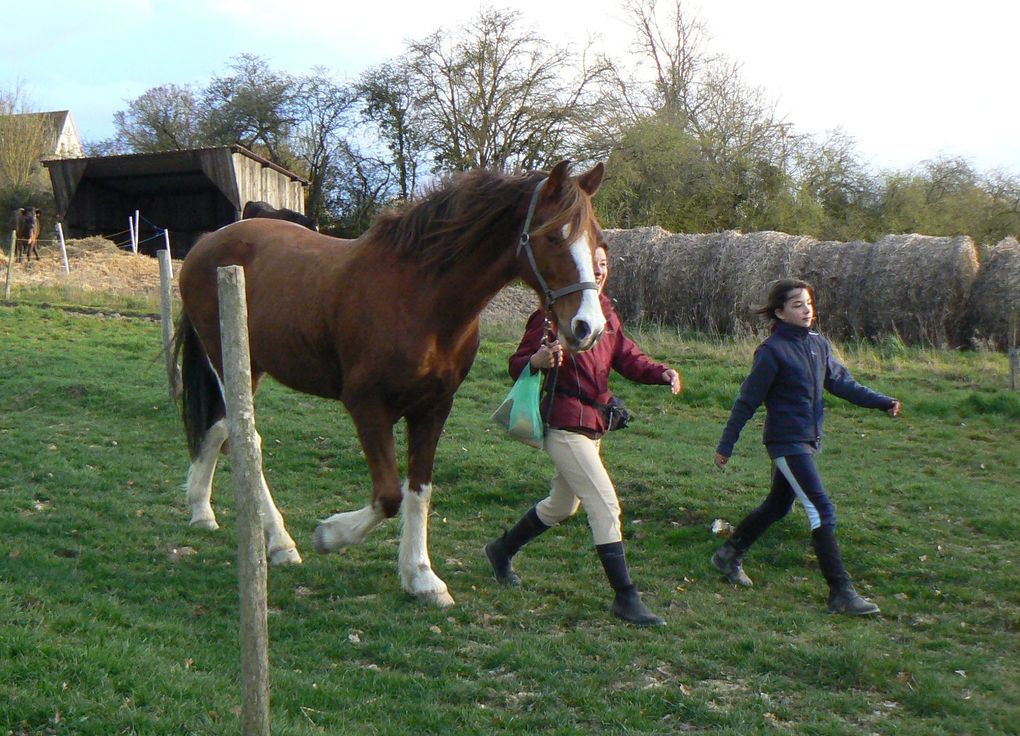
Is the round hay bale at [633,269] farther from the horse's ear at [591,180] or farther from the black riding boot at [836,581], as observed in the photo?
the horse's ear at [591,180]

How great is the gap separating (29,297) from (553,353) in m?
17.8

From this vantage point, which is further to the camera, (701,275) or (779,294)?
(701,275)

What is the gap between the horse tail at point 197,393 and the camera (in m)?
6.44

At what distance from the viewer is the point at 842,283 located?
55.3ft

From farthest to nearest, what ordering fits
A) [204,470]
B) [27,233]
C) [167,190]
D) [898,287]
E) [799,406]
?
[167,190] < [27,233] < [898,287] < [204,470] < [799,406]

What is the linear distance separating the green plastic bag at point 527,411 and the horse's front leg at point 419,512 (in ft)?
1.72

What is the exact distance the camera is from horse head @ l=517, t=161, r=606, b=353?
4066mm

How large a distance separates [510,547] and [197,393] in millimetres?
2634

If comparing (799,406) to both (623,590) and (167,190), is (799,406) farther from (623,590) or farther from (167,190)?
(167,190)

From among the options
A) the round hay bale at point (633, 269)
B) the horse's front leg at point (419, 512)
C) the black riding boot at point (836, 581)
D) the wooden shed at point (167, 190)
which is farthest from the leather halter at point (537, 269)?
the wooden shed at point (167, 190)

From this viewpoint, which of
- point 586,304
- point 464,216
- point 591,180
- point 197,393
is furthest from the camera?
point 197,393

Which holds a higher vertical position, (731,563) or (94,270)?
A: (94,270)

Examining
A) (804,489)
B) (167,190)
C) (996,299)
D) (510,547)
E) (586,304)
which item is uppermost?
(167,190)

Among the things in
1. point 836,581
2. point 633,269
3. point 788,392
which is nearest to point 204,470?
point 788,392
